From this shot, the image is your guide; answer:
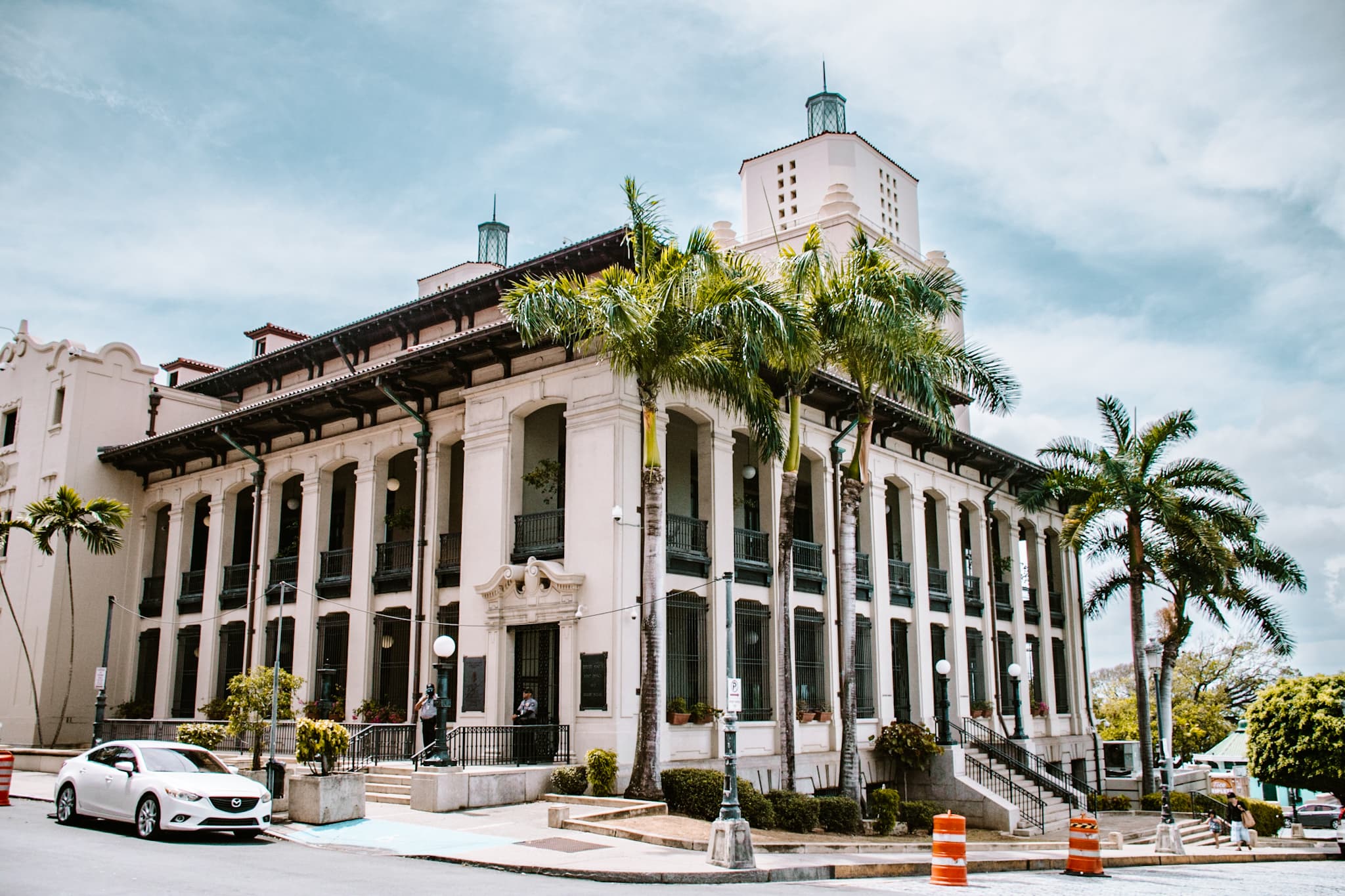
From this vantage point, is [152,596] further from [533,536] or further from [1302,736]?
[1302,736]

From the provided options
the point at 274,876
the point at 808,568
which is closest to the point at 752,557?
the point at 808,568

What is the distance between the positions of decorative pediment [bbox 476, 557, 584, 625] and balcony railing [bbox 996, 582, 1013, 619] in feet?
59.3

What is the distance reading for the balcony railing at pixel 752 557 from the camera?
2428cm

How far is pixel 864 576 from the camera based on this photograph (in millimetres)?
28094

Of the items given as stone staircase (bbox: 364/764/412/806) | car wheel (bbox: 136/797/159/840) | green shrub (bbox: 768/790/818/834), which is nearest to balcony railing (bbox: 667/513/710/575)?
green shrub (bbox: 768/790/818/834)

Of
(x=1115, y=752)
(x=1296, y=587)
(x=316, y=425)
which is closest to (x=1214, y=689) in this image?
(x=1115, y=752)

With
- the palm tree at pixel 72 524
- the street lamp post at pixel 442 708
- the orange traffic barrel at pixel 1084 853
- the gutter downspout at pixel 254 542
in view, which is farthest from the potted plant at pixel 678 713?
the palm tree at pixel 72 524

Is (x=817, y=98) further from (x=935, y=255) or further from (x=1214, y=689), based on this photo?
(x=1214, y=689)

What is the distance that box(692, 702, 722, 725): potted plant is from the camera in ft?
71.7

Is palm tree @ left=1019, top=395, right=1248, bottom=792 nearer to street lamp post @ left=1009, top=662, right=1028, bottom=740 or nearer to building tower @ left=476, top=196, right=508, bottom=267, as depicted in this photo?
street lamp post @ left=1009, top=662, right=1028, bottom=740

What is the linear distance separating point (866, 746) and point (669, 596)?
7460 millimetres

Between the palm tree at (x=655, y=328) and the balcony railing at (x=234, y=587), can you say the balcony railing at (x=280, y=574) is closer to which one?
the balcony railing at (x=234, y=587)

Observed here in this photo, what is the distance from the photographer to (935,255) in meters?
41.3

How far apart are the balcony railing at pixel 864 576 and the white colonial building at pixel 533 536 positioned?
2.8 inches
